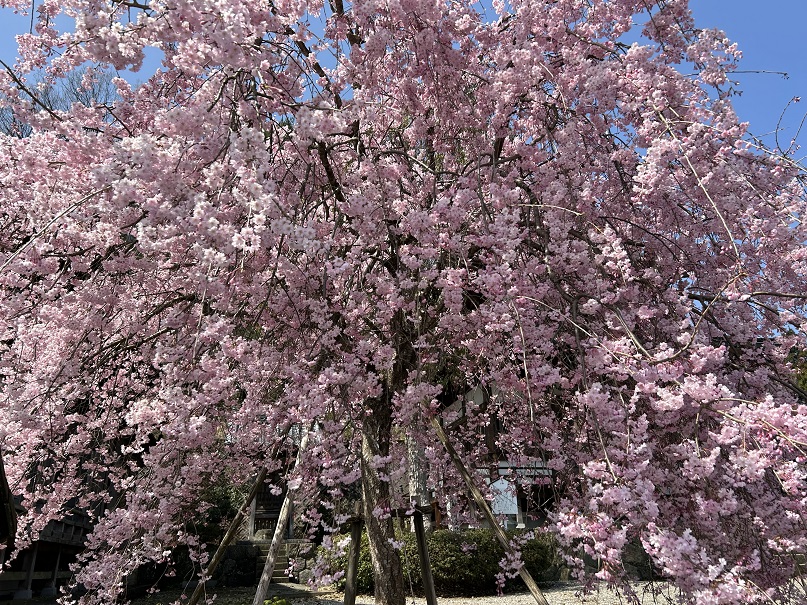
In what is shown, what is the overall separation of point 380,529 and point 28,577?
707cm

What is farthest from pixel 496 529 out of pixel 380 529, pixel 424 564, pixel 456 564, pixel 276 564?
pixel 276 564

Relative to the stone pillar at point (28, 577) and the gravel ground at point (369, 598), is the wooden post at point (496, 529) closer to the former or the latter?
the gravel ground at point (369, 598)

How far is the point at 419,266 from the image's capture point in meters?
4.48

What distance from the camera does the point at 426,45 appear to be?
4.91m

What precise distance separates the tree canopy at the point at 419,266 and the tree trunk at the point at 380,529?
0.13ft

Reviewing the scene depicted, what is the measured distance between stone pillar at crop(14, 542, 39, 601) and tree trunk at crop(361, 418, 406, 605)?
21.1 feet

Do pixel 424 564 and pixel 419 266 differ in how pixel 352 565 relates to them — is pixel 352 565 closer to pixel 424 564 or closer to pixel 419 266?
pixel 424 564

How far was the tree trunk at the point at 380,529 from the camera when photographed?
5.38m

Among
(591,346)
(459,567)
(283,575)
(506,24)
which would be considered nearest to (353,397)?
(591,346)

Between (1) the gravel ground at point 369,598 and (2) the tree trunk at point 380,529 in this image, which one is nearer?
(2) the tree trunk at point 380,529

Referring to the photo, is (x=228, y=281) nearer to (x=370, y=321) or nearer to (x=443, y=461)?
(x=370, y=321)

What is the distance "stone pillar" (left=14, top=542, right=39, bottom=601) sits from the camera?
9.08 m

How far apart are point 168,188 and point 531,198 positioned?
2961 mm

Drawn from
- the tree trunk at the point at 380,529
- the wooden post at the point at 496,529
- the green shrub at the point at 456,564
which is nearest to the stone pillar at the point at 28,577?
the green shrub at the point at 456,564
